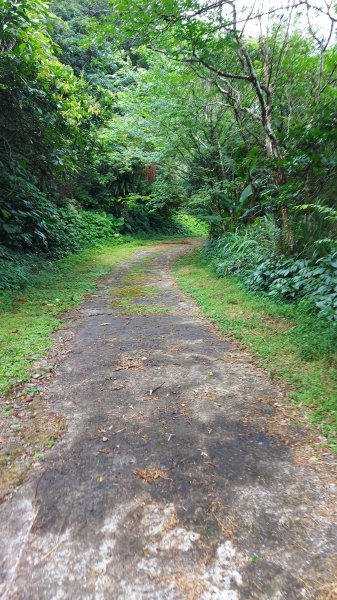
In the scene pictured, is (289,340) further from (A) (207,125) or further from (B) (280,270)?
(A) (207,125)

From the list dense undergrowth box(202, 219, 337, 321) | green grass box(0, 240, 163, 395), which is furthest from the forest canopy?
green grass box(0, 240, 163, 395)

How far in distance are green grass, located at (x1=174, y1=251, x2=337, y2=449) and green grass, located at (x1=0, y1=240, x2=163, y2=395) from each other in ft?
7.86

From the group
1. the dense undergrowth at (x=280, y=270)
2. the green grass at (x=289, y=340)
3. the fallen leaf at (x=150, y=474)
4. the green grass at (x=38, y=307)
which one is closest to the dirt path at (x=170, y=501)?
the fallen leaf at (x=150, y=474)

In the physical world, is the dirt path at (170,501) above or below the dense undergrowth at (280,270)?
below

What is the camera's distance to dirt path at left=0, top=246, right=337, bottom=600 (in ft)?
5.05

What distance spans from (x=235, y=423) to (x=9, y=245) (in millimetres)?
8326

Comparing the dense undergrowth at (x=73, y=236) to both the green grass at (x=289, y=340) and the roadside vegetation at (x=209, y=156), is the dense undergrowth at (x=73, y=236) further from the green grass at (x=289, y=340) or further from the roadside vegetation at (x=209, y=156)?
the green grass at (x=289, y=340)

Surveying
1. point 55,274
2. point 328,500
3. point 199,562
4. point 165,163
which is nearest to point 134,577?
point 199,562

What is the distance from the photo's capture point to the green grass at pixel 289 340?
9.62ft

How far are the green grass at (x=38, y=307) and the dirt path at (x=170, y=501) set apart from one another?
1.79 ft

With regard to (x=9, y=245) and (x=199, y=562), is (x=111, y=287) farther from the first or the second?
(x=199, y=562)

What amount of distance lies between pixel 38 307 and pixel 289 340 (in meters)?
4.02

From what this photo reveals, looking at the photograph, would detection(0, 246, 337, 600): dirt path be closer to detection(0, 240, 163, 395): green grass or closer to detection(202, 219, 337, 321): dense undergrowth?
detection(0, 240, 163, 395): green grass

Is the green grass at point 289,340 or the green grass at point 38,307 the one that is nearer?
the green grass at point 289,340
